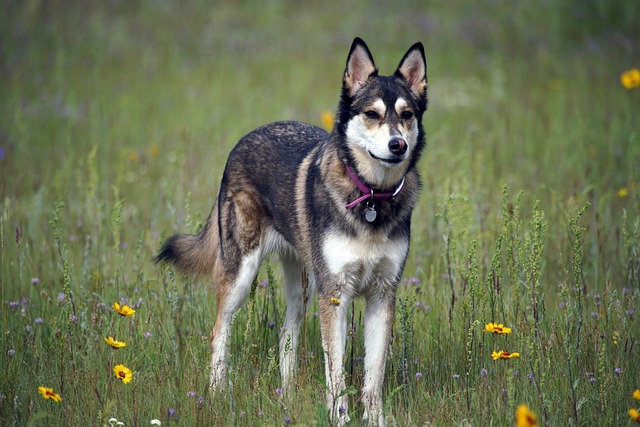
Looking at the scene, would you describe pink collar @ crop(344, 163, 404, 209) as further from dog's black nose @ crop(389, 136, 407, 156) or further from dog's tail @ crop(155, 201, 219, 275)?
dog's tail @ crop(155, 201, 219, 275)

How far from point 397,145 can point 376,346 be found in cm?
116

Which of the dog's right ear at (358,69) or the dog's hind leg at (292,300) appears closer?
the dog's right ear at (358,69)

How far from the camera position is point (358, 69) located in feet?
15.3

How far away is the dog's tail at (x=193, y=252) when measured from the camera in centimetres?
527

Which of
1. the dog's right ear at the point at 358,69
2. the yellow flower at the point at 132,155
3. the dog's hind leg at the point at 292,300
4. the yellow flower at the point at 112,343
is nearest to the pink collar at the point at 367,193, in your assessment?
the dog's right ear at the point at 358,69

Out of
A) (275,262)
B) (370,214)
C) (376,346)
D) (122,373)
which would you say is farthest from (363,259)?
(275,262)

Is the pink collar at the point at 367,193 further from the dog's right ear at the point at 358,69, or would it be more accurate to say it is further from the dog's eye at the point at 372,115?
the dog's right ear at the point at 358,69

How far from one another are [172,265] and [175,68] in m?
7.93

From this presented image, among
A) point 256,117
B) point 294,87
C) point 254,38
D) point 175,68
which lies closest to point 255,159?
point 256,117

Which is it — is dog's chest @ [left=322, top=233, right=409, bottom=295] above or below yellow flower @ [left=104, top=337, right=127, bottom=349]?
above

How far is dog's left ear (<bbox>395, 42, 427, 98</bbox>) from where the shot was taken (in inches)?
184

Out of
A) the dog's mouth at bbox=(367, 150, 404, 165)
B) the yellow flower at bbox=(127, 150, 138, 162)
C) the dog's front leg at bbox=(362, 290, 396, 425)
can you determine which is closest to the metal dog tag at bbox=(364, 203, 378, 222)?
the dog's mouth at bbox=(367, 150, 404, 165)

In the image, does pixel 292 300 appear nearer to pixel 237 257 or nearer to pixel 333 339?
pixel 237 257

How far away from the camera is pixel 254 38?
14633mm
